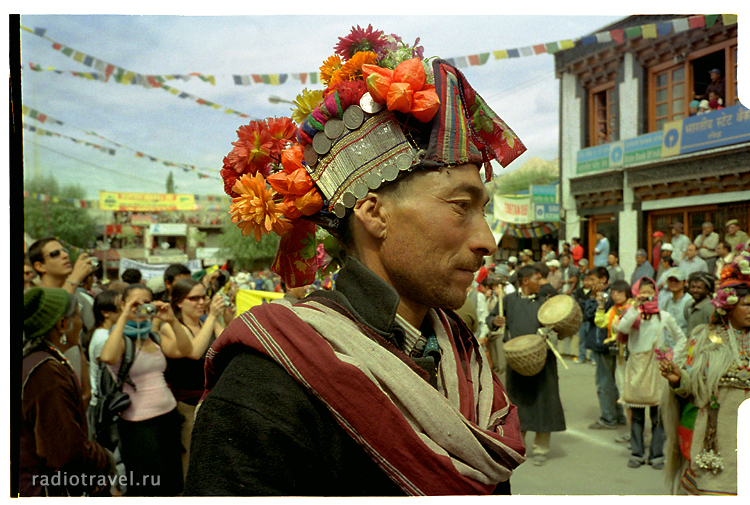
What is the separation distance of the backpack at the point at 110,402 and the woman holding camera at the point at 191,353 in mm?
342

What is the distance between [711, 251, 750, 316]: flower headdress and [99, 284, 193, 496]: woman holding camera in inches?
155

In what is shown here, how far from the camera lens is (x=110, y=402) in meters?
3.62

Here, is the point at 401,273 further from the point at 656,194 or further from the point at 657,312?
the point at 656,194

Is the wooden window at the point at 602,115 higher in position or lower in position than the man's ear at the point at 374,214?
higher

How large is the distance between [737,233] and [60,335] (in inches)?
416

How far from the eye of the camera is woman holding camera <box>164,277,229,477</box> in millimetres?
3977

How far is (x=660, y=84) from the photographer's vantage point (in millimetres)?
13711

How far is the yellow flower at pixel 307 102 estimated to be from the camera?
5.36 feet

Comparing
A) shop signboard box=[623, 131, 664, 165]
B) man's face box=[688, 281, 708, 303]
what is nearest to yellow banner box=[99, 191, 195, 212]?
shop signboard box=[623, 131, 664, 165]

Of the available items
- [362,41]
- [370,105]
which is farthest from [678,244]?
[370,105]

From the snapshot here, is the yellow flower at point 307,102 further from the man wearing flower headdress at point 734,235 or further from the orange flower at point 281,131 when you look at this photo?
the man wearing flower headdress at point 734,235

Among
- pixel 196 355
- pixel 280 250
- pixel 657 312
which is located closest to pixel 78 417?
pixel 196 355

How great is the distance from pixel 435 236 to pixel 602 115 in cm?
1619

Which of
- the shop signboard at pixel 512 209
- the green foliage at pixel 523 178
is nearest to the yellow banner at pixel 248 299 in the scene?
the shop signboard at pixel 512 209
